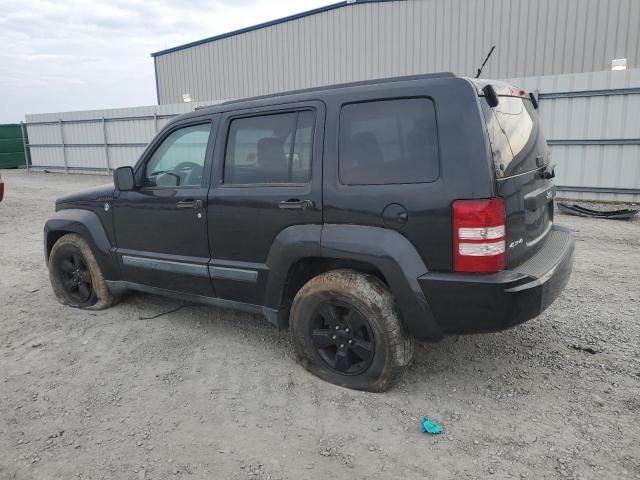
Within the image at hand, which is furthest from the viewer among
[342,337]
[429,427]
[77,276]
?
[77,276]

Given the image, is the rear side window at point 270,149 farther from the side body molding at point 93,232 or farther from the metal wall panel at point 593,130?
the metal wall panel at point 593,130

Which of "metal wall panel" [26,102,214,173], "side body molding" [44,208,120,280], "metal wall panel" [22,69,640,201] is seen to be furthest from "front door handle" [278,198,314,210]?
"metal wall panel" [26,102,214,173]

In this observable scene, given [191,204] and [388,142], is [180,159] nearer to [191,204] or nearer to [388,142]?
[191,204]

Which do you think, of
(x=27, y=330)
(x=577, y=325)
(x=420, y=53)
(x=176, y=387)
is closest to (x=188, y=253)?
(x=176, y=387)

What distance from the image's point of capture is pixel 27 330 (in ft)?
14.2

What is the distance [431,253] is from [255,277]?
1287mm

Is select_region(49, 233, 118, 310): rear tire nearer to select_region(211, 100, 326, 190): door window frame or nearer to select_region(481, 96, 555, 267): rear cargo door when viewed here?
select_region(211, 100, 326, 190): door window frame

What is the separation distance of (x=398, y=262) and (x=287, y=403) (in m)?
1.10

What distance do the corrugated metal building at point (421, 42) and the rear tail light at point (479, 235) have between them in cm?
1384

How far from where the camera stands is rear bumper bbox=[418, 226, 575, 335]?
267 cm

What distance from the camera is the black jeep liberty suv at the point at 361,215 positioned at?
2.71m

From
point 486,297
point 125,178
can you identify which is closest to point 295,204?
point 486,297

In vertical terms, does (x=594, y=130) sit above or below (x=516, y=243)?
above

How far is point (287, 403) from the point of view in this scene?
310 centimetres
